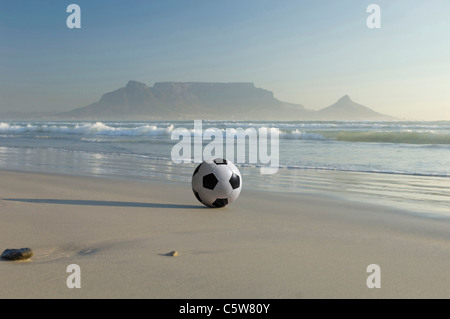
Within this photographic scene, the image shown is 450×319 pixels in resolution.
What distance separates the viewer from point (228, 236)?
4.29 m

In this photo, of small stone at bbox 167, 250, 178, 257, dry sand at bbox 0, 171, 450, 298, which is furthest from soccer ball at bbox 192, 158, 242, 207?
small stone at bbox 167, 250, 178, 257

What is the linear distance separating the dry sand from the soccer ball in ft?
0.46

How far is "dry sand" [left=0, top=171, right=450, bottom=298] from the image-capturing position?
9.37 ft

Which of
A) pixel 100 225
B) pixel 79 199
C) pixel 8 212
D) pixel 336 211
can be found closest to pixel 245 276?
pixel 100 225

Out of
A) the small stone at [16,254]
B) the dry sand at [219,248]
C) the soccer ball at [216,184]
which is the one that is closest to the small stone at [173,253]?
the dry sand at [219,248]

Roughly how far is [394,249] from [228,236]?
153 cm

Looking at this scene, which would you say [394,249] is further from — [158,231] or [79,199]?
[79,199]

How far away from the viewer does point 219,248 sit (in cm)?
383

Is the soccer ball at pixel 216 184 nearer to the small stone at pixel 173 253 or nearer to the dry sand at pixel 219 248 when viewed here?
the dry sand at pixel 219 248

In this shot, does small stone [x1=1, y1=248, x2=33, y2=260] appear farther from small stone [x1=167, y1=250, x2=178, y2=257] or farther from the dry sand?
small stone [x1=167, y1=250, x2=178, y2=257]

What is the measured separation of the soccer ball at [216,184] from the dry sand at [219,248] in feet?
0.46

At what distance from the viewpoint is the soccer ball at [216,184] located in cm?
593

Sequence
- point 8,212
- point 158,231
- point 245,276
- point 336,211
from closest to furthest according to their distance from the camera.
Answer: point 245,276 → point 158,231 → point 8,212 → point 336,211

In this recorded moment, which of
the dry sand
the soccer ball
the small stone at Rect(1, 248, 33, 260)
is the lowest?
the dry sand
